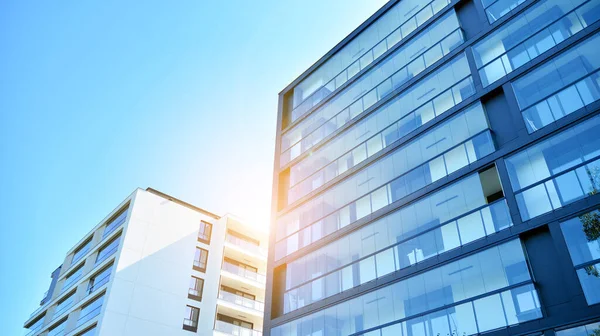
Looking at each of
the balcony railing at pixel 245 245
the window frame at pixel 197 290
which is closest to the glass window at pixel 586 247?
the window frame at pixel 197 290

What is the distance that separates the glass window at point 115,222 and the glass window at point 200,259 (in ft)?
20.8

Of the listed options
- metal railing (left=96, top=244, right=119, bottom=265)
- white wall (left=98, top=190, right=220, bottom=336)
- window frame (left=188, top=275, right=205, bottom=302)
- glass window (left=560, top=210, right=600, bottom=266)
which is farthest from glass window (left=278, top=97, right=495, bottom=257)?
metal railing (left=96, top=244, right=119, bottom=265)

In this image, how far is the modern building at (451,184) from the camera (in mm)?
15227

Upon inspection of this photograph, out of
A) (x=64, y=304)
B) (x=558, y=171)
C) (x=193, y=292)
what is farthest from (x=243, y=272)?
(x=558, y=171)

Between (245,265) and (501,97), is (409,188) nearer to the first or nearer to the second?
(501,97)

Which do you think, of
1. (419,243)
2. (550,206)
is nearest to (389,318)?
(419,243)

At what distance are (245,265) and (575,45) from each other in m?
32.9

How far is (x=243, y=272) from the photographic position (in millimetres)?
42969

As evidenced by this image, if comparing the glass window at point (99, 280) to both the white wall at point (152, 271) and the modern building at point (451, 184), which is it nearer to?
the white wall at point (152, 271)

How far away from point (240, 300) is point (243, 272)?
268 cm

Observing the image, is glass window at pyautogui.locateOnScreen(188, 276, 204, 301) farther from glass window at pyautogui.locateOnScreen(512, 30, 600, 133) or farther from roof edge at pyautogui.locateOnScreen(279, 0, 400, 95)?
glass window at pyautogui.locateOnScreen(512, 30, 600, 133)

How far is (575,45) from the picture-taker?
17516mm

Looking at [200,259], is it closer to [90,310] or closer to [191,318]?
[191,318]

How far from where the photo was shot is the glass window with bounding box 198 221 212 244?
42.7 metres
